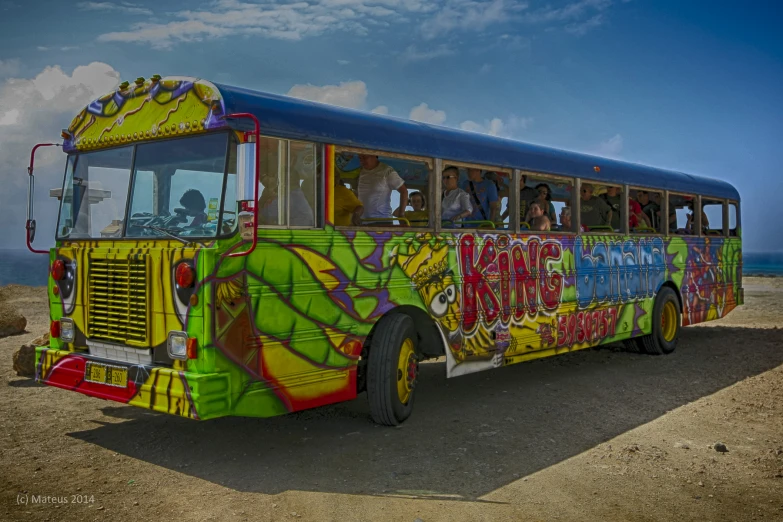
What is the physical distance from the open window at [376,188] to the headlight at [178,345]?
5.73 feet

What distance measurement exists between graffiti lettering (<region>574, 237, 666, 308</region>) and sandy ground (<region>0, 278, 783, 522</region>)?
1.37 m

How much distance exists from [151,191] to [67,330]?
1553 millimetres

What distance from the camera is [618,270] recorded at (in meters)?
10.7

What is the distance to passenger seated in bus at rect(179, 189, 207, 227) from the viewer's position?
582 centimetres

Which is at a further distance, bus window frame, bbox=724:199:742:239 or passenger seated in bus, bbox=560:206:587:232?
bus window frame, bbox=724:199:742:239

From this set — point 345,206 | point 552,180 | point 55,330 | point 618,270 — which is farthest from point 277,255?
point 618,270

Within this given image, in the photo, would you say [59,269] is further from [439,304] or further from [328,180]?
[439,304]

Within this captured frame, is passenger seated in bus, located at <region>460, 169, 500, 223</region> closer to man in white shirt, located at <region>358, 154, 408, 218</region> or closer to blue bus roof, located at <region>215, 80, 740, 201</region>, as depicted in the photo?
blue bus roof, located at <region>215, 80, 740, 201</region>

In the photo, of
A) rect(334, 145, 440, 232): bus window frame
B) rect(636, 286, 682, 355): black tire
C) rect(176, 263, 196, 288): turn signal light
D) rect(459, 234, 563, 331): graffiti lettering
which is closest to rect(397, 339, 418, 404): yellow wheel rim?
rect(459, 234, 563, 331): graffiti lettering

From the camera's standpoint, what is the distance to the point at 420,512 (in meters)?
5.00

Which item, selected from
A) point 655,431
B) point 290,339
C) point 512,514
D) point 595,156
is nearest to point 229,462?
point 290,339

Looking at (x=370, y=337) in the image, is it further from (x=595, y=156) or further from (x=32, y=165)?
(x=595, y=156)

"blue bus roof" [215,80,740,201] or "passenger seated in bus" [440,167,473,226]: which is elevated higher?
"blue bus roof" [215,80,740,201]

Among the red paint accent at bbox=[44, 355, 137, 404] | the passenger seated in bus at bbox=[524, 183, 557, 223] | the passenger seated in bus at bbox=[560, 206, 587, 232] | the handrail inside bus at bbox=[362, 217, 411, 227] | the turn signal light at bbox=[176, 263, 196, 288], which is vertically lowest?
the red paint accent at bbox=[44, 355, 137, 404]
